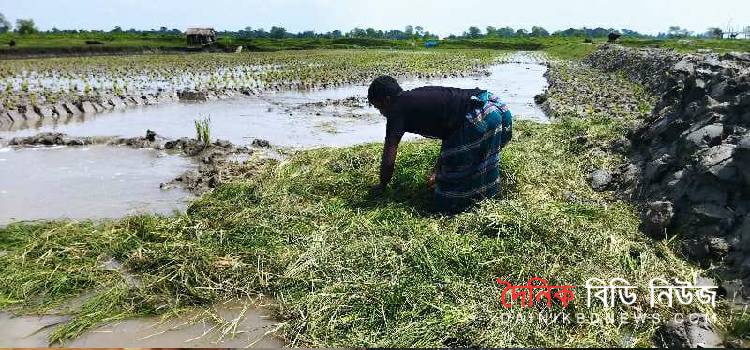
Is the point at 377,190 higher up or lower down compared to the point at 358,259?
higher up

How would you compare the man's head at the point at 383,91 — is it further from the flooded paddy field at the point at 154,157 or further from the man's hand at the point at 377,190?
the flooded paddy field at the point at 154,157

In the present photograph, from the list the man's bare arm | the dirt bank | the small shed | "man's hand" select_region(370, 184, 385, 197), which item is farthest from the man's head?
the small shed

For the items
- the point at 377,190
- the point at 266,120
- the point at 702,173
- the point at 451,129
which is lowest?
the point at 266,120

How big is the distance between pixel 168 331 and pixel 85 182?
4.43 m

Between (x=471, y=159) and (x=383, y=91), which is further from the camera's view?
(x=471, y=159)

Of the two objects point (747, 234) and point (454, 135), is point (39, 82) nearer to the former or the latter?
point (454, 135)

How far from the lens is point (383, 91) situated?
4309mm

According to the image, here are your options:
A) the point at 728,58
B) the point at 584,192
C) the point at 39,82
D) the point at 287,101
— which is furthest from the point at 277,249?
the point at 39,82

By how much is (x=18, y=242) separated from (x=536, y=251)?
413 cm

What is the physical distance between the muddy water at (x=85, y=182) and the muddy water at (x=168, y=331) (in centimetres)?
238

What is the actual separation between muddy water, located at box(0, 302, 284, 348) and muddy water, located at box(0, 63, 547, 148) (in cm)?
581

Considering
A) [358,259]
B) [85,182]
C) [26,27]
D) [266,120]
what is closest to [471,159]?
[358,259]

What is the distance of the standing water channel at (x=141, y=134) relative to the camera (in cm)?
600

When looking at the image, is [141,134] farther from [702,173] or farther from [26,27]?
[26,27]
